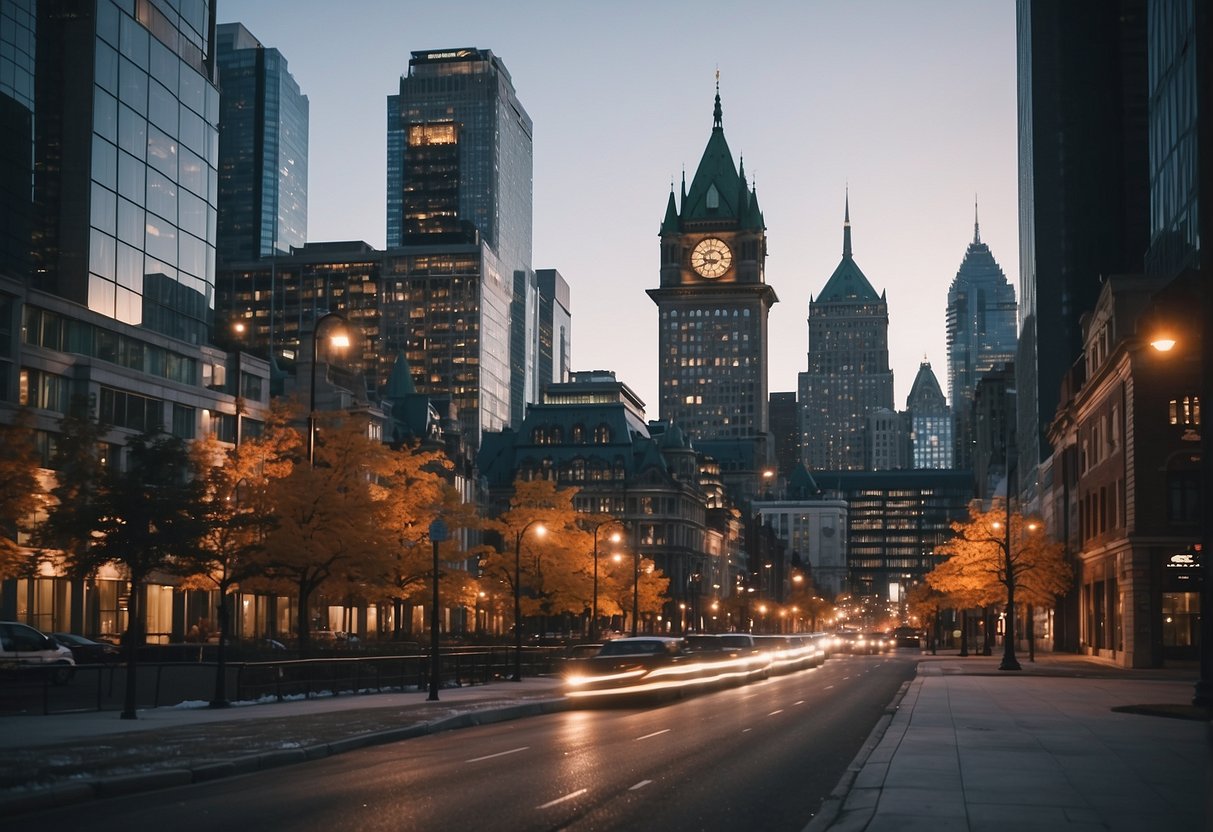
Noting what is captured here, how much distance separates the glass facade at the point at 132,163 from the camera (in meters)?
72.5

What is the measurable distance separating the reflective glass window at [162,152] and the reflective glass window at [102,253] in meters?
6.28

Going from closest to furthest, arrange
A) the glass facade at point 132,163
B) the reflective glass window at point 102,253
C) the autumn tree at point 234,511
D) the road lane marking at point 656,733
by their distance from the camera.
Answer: the road lane marking at point 656,733, the autumn tree at point 234,511, the glass facade at point 132,163, the reflective glass window at point 102,253

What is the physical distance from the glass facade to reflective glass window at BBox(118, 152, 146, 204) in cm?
7

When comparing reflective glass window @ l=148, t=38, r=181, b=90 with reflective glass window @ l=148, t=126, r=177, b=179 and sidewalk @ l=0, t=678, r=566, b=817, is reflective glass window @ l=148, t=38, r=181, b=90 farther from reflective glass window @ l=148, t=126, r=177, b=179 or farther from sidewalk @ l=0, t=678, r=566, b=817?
sidewalk @ l=0, t=678, r=566, b=817

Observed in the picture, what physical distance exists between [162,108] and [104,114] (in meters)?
5.95

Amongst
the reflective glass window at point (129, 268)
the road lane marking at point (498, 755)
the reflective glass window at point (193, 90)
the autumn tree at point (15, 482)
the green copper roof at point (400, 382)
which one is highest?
the reflective glass window at point (193, 90)

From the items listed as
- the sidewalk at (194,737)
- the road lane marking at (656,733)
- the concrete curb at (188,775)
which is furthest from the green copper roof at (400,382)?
the road lane marking at (656,733)

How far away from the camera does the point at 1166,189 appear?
80.4 m

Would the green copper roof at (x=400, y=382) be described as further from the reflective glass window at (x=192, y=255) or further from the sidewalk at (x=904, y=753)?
the sidewalk at (x=904, y=753)

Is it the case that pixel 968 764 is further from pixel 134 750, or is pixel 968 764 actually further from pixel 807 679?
pixel 807 679

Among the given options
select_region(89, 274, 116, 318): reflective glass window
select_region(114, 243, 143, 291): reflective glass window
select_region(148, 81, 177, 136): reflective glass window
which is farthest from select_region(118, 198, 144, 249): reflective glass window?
select_region(148, 81, 177, 136): reflective glass window

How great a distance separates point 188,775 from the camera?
64.8ft

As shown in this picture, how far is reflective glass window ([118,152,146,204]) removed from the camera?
247 ft

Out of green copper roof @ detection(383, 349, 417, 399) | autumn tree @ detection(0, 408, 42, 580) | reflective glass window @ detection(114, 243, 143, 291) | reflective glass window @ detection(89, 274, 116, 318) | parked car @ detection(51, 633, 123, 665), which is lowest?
parked car @ detection(51, 633, 123, 665)
